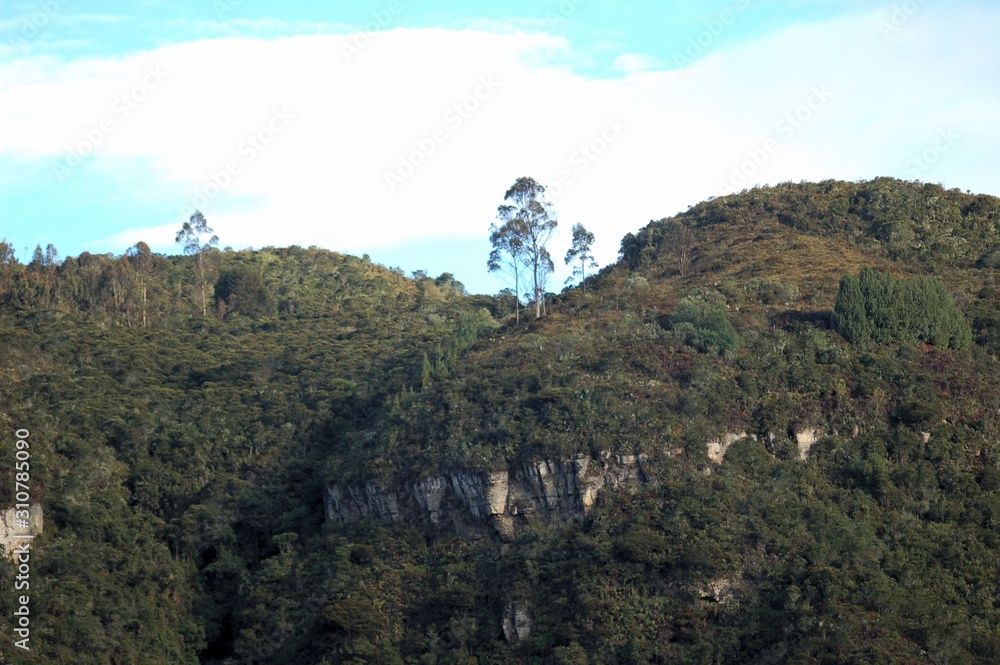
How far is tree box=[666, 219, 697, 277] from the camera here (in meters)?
75.6

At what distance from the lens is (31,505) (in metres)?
51.1

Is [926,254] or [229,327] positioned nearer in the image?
[926,254]

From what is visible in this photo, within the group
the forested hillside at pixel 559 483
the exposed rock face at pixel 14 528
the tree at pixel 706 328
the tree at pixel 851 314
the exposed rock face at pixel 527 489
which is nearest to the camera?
the forested hillside at pixel 559 483

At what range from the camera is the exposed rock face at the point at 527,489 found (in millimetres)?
49969

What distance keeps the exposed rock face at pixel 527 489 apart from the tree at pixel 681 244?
2641cm

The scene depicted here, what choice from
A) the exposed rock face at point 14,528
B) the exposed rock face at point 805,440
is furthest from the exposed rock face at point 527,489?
the exposed rock face at point 14,528

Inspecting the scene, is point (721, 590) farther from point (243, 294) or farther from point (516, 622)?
point (243, 294)

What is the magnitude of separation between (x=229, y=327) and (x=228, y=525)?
1024 inches

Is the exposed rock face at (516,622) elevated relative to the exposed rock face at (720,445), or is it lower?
lower

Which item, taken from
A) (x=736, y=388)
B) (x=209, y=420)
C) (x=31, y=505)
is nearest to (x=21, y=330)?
(x=209, y=420)

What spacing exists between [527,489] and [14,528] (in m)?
20.5

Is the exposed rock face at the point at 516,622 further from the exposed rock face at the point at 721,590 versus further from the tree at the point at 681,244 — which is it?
the tree at the point at 681,244

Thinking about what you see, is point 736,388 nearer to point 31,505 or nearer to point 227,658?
point 227,658

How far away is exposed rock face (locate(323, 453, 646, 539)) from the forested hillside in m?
0.10
